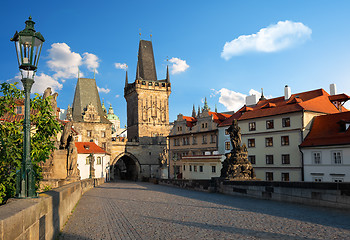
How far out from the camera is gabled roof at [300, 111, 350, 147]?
97.6 ft

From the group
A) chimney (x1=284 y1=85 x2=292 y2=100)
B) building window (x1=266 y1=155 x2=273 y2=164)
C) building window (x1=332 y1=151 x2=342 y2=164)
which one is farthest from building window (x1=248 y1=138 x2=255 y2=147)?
building window (x1=332 y1=151 x2=342 y2=164)

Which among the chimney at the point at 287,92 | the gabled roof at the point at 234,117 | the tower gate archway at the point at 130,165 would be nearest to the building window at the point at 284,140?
the chimney at the point at 287,92

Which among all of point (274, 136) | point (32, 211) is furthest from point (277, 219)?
point (274, 136)

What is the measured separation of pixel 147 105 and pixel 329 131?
175ft

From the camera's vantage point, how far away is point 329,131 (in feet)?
105

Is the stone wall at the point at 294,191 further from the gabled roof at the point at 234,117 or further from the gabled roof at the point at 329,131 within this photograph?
the gabled roof at the point at 234,117

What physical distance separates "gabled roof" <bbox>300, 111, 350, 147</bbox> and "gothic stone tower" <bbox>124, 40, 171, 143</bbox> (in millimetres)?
48320

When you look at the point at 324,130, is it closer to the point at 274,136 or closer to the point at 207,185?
the point at 274,136

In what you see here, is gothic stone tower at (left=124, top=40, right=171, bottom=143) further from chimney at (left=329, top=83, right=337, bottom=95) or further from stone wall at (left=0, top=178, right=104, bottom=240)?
stone wall at (left=0, top=178, right=104, bottom=240)

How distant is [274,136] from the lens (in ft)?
125

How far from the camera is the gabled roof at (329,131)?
2975 cm

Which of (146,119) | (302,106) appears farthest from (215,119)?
(146,119)

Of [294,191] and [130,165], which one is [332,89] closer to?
[294,191]

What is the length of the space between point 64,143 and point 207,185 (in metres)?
11.1
